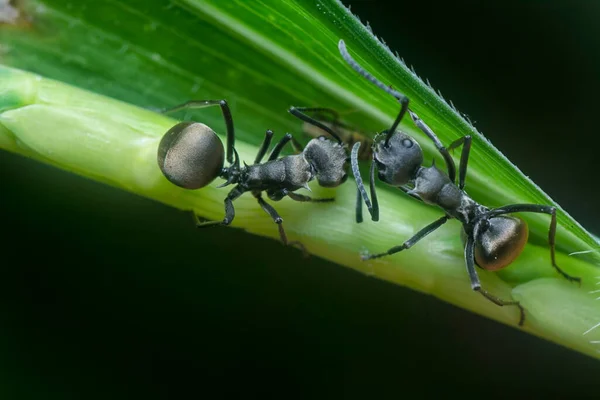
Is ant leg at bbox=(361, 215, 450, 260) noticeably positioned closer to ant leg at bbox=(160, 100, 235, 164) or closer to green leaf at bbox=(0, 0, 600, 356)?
green leaf at bbox=(0, 0, 600, 356)

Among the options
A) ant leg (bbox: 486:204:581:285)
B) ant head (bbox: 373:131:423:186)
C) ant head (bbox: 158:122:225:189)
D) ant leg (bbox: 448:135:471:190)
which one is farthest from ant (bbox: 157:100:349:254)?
ant leg (bbox: 486:204:581:285)

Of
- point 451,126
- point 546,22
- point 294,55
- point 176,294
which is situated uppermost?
point 546,22

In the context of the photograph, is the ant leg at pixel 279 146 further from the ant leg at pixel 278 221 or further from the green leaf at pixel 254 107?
the ant leg at pixel 278 221

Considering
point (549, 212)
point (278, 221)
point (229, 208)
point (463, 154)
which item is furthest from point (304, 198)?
point (549, 212)

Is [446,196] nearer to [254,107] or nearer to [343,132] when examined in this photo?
[343,132]

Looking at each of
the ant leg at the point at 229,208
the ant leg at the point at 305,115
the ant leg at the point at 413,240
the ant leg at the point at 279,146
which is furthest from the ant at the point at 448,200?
the ant leg at the point at 229,208

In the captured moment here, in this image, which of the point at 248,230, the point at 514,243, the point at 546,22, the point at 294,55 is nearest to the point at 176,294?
the point at 248,230

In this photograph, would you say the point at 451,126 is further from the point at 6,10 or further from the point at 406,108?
the point at 6,10
